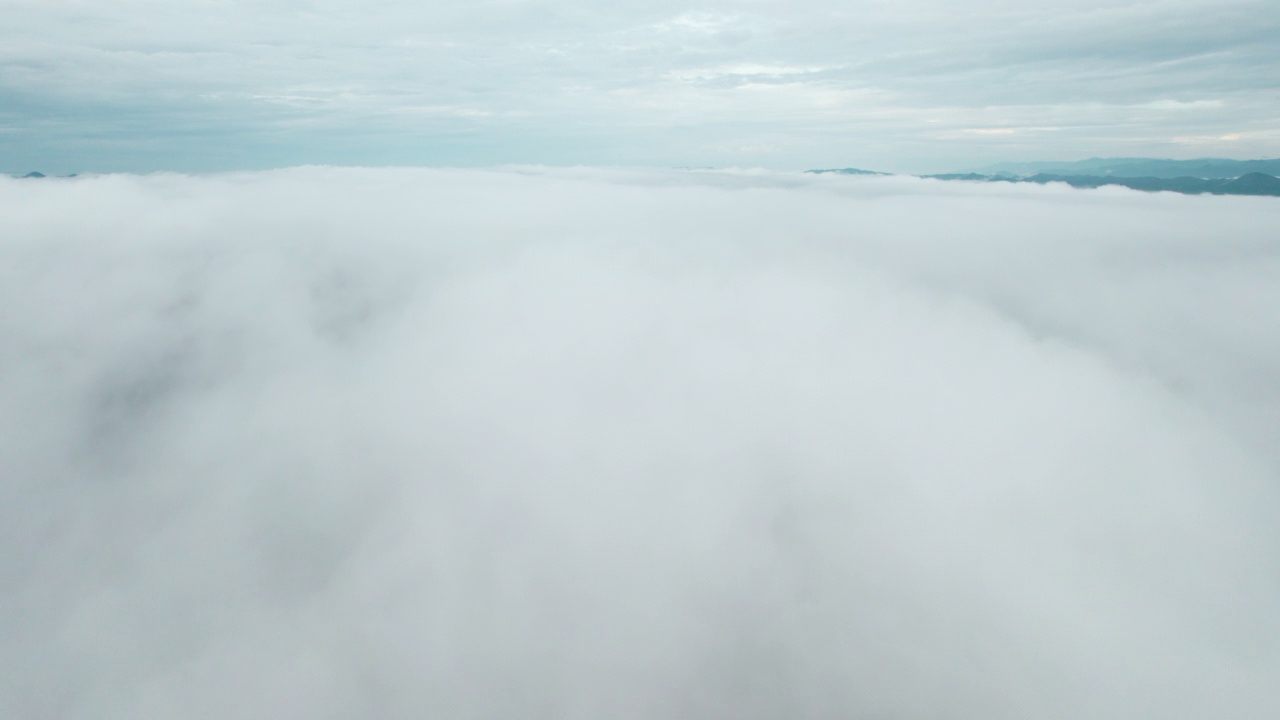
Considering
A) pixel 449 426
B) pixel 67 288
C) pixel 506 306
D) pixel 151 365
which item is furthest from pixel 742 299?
pixel 67 288

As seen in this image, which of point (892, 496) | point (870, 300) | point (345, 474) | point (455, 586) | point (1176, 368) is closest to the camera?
point (455, 586)

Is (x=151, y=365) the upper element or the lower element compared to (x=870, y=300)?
lower

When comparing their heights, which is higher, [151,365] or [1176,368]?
[1176,368]

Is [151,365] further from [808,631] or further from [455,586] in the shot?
[808,631]

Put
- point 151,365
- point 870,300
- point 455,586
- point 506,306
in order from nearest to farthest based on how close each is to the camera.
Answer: point 455,586 < point 870,300 < point 506,306 < point 151,365

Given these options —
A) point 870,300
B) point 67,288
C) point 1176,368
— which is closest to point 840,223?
point 870,300

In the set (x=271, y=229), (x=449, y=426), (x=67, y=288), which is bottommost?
(x=449, y=426)

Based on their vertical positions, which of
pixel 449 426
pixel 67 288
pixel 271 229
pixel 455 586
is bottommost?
pixel 455 586

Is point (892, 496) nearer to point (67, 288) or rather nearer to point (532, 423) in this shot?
point (532, 423)

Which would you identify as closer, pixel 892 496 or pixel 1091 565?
pixel 1091 565
